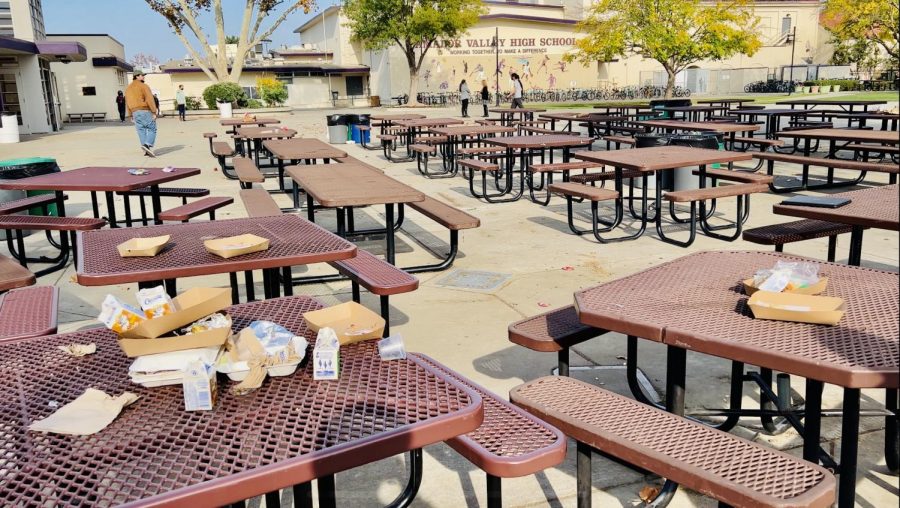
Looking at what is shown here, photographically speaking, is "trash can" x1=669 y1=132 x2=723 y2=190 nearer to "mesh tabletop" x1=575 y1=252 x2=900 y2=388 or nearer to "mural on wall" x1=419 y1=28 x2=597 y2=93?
"mesh tabletop" x1=575 y1=252 x2=900 y2=388

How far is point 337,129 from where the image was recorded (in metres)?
19.2

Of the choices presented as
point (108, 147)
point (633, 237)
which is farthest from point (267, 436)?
point (108, 147)

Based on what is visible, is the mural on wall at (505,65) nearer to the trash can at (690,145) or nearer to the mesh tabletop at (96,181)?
the trash can at (690,145)

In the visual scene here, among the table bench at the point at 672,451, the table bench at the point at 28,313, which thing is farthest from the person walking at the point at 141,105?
the table bench at the point at 672,451

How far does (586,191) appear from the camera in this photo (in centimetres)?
732

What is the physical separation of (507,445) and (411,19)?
4063 centimetres

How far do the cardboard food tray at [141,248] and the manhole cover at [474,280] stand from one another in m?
2.92

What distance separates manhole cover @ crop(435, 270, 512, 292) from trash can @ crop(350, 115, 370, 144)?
13475mm

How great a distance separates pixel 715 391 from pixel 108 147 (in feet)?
62.7

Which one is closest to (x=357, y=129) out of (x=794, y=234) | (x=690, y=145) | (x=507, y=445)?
(x=690, y=145)

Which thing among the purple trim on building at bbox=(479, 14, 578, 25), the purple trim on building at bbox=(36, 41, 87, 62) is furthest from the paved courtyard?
the purple trim on building at bbox=(479, 14, 578, 25)

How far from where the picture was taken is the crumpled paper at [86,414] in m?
1.70

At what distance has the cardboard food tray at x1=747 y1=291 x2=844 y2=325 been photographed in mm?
2257

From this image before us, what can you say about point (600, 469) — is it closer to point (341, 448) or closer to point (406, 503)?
point (406, 503)
